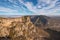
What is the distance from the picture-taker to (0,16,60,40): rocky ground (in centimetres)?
416

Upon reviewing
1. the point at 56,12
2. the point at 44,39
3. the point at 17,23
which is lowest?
the point at 44,39

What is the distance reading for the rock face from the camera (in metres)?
4.16

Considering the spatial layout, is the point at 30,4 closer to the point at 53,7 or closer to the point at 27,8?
the point at 27,8

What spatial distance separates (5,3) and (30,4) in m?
0.63

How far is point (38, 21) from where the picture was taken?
4258mm

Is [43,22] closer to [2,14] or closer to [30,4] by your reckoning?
[30,4]

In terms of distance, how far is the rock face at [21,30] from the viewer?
164 inches

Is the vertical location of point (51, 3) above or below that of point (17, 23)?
above

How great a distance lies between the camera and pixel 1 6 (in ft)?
14.1

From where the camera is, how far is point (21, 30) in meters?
4.18

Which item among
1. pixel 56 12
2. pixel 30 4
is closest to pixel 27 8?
pixel 30 4

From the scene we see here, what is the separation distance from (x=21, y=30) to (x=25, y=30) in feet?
0.32

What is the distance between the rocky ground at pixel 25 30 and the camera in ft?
13.6

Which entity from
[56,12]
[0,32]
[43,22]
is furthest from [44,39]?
[0,32]
